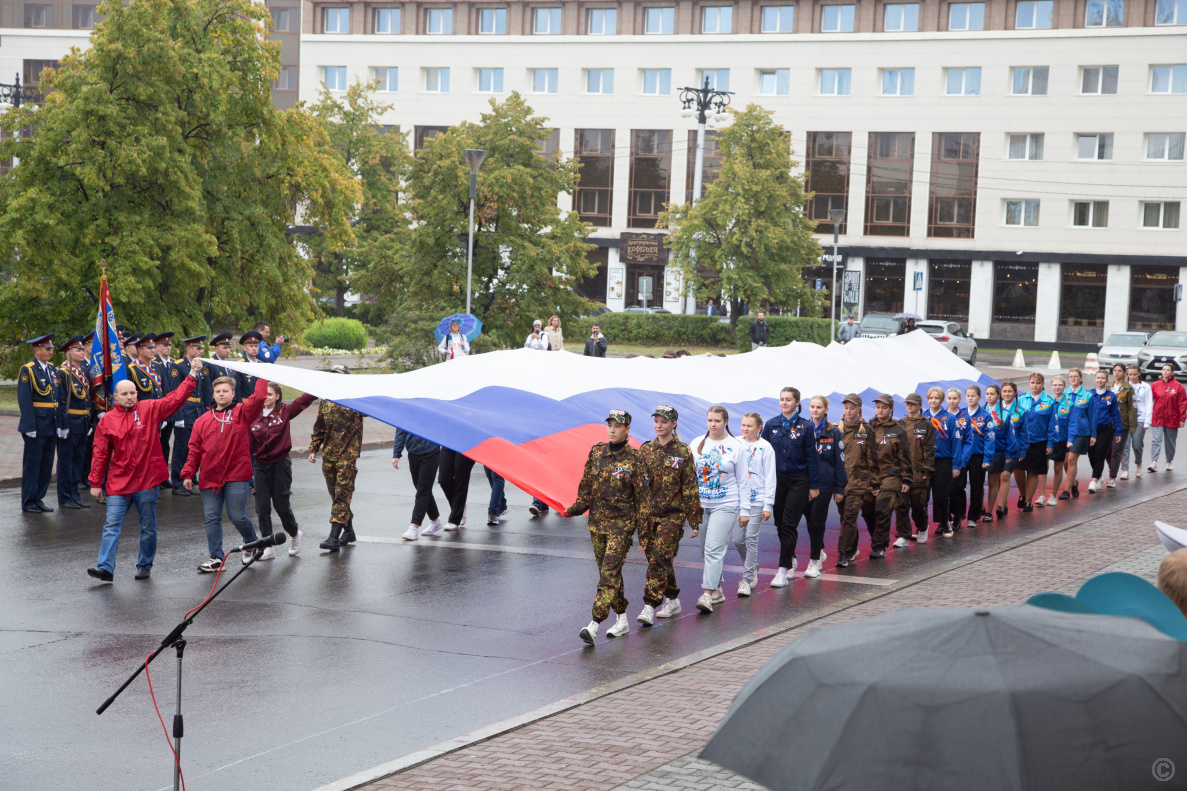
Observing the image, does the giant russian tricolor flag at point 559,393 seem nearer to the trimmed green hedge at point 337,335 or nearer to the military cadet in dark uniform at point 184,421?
the military cadet in dark uniform at point 184,421

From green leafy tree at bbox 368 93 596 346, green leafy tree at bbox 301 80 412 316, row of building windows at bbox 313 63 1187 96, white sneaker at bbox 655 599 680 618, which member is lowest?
white sneaker at bbox 655 599 680 618

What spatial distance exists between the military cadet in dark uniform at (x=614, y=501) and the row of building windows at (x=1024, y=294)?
54776mm

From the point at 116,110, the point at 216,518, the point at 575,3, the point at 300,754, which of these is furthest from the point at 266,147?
the point at 575,3

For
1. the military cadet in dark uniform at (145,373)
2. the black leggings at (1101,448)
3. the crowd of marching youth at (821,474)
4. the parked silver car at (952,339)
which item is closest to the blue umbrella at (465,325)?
the military cadet in dark uniform at (145,373)

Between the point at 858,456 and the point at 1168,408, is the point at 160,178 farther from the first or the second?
the point at 1168,408

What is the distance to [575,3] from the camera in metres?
66.6

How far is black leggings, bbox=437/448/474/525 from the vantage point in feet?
47.0

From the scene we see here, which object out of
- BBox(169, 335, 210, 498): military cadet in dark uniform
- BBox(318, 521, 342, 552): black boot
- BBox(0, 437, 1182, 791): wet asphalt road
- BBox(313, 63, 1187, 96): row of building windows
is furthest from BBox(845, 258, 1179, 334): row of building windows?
BBox(318, 521, 342, 552): black boot

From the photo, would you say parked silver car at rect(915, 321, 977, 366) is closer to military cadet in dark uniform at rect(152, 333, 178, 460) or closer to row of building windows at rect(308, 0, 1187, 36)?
row of building windows at rect(308, 0, 1187, 36)

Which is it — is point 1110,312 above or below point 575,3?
below

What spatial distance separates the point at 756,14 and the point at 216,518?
58.4 metres

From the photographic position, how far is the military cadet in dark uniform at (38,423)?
48.6 feet

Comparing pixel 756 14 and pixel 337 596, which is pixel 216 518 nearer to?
pixel 337 596

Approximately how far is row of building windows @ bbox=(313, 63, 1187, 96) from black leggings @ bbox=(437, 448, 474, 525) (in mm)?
46038
